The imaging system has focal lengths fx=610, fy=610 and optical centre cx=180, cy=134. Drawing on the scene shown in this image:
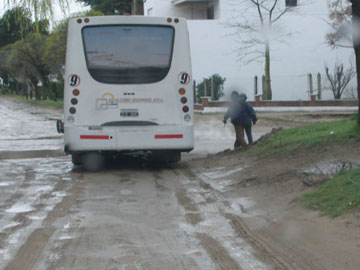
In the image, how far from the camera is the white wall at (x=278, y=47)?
1658 inches

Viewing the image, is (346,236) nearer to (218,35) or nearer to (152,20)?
(152,20)

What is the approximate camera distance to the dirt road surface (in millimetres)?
5922

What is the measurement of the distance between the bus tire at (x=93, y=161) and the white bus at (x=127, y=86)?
63 centimetres

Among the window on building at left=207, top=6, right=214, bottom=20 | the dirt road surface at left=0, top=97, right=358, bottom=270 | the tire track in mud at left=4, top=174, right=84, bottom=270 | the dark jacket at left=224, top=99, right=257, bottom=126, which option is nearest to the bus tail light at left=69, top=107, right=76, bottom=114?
the dirt road surface at left=0, top=97, right=358, bottom=270

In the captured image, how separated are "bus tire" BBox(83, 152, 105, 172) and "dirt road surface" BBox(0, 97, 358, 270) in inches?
10.9

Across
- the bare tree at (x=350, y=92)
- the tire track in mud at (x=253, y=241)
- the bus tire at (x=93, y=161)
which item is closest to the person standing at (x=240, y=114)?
the bus tire at (x=93, y=161)

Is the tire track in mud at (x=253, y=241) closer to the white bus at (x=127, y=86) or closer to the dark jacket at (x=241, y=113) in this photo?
the white bus at (x=127, y=86)

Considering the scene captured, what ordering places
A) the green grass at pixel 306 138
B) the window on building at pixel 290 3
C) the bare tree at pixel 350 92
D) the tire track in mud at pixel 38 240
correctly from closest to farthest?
1. the tire track in mud at pixel 38 240
2. the green grass at pixel 306 138
3. the bare tree at pixel 350 92
4. the window on building at pixel 290 3

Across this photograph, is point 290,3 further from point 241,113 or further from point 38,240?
point 38,240

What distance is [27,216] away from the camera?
8.06m

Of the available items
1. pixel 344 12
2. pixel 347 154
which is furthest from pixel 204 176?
pixel 344 12

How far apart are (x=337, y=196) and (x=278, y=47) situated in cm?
3562

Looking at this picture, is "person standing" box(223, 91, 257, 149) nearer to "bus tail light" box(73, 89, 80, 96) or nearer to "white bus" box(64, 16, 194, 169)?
"white bus" box(64, 16, 194, 169)

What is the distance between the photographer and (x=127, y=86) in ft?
40.1
